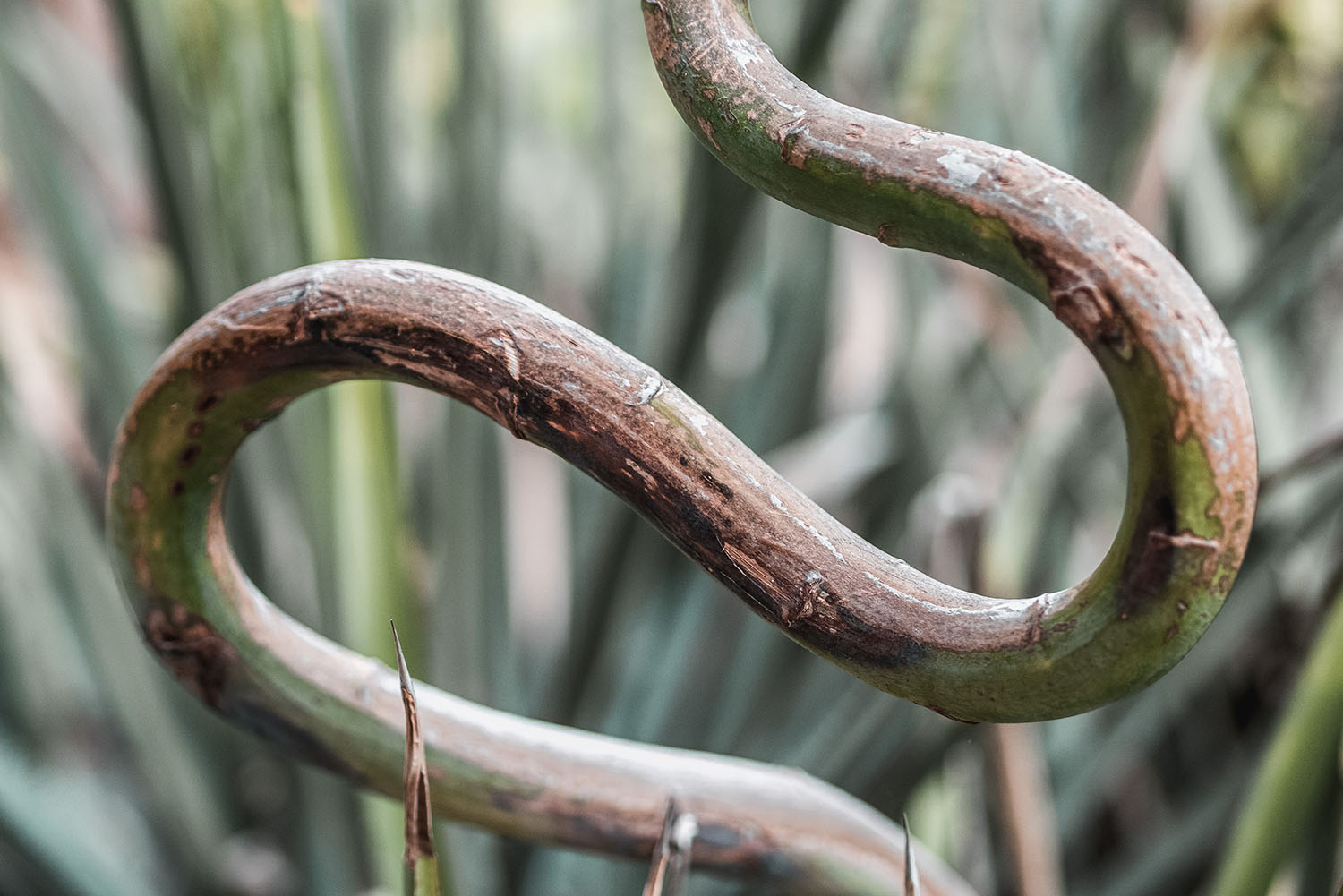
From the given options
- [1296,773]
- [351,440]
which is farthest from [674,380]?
[1296,773]

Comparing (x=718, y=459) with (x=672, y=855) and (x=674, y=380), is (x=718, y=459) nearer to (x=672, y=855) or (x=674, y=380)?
(x=672, y=855)

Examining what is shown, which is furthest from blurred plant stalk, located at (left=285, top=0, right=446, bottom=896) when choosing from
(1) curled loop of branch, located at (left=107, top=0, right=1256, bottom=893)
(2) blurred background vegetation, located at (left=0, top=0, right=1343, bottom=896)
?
(1) curled loop of branch, located at (left=107, top=0, right=1256, bottom=893)

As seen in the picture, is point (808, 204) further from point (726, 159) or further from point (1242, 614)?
point (1242, 614)

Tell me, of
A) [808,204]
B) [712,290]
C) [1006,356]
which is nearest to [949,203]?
[808,204]

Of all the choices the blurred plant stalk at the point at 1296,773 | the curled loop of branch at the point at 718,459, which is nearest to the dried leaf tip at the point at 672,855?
the curled loop of branch at the point at 718,459

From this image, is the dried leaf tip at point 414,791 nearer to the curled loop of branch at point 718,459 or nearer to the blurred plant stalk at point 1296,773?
the curled loop of branch at point 718,459

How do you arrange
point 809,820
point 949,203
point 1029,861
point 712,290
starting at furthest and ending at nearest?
1. point 712,290
2. point 1029,861
3. point 809,820
4. point 949,203
